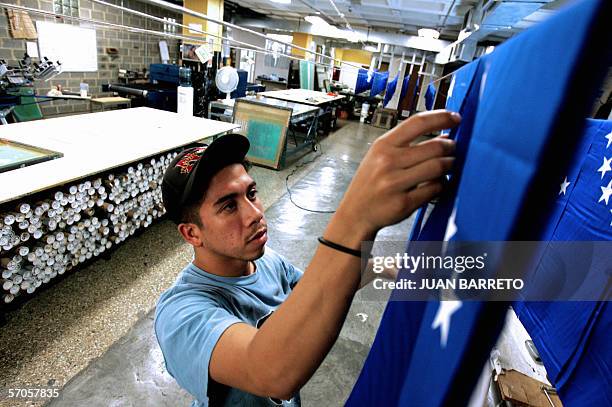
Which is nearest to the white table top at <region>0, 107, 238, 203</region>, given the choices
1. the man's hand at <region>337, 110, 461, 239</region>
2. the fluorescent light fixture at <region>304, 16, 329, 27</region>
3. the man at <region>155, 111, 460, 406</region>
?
the man at <region>155, 111, 460, 406</region>

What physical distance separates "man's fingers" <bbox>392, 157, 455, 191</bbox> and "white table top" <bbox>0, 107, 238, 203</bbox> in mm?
2170

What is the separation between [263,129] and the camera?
561 centimetres

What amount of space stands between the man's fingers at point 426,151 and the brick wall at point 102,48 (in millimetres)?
7027

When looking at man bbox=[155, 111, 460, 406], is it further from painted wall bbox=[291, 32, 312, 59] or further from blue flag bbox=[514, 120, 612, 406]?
painted wall bbox=[291, 32, 312, 59]

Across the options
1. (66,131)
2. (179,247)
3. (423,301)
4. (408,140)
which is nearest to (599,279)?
(423,301)

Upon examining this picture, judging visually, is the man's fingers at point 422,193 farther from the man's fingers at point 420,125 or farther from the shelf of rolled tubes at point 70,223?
the shelf of rolled tubes at point 70,223

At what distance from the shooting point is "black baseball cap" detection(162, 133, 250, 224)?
97cm

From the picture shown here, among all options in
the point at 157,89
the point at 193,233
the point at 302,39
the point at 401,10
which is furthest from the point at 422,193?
the point at 302,39

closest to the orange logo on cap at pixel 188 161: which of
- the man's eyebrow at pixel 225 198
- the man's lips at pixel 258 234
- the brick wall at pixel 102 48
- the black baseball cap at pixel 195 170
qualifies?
the black baseball cap at pixel 195 170

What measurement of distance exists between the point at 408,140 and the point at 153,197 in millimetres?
3234

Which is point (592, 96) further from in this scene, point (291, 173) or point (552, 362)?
point (291, 173)

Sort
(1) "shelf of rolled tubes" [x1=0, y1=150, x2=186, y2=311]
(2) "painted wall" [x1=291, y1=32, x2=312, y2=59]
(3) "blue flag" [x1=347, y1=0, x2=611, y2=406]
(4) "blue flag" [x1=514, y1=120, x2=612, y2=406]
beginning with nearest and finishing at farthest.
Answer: (3) "blue flag" [x1=347, y1=0, x2=611, y2=406], (4) "blue flag" [x1=514, y1=120, x2=612, y2=406], (1) "shelf of rolled tubes" [x1=0, y1=150, x2=186, y2=311], (2) "painted wall" [x1=291, y1=32, x2=312, y2=59]

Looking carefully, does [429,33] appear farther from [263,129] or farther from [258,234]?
[258,234]

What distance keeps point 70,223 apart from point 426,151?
8.78 ft
